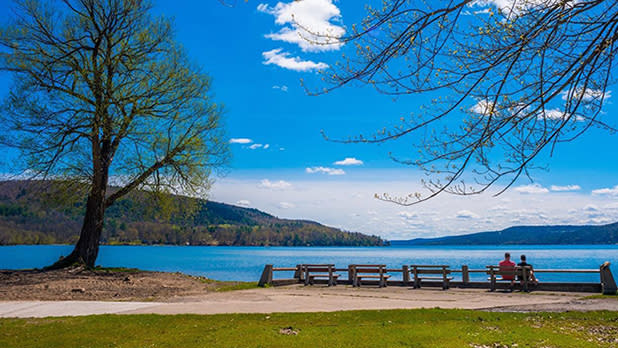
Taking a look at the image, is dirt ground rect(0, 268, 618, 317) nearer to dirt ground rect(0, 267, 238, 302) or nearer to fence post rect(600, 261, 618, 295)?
dirt ground rect(0, 267, 238, 302)

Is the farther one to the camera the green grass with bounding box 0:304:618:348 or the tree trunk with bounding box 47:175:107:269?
the tree trunk with bounding box 47:175:107:269

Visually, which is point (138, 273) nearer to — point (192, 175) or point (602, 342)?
point (192, 175)

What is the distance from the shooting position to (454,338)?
32.7 feet

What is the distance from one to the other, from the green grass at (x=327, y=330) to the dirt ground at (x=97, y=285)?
5.67 meters

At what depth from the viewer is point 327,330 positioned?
35.9 feet

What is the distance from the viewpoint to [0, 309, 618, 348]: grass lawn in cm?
973

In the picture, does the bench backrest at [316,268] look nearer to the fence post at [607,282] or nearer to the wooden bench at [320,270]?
the wooden bench at [320,270]

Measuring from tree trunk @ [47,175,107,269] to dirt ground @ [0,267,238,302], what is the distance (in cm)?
110

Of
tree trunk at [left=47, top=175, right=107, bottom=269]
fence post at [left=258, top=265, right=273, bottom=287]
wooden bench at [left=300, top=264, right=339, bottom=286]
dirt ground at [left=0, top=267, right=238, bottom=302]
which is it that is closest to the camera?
dirt ground at [left=0, top=267, right=238, bottom=302]

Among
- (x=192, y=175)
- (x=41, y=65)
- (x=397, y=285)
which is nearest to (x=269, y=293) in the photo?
(x=397, y=285)

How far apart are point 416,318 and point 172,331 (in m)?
5.73

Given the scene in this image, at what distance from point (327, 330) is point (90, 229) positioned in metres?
17.5

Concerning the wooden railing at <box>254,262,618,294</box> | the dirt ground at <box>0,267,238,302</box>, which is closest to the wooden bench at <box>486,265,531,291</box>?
the wooden railing at <box>254,262,618,294</box>

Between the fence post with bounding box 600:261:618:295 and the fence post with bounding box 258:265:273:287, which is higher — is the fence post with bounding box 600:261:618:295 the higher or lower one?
the higher one
